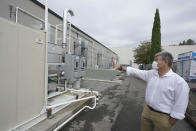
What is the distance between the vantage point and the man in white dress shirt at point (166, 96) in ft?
4.40

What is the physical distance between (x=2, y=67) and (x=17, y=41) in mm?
449

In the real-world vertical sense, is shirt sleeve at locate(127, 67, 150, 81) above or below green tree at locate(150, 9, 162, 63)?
below

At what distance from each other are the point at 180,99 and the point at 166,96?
0.15 m

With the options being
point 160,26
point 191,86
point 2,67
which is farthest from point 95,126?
point 160,26

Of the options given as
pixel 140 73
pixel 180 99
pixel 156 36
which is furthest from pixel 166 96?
pixel 156 36

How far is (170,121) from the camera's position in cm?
142

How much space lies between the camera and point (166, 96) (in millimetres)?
1436

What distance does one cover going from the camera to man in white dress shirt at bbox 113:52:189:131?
1340 mm

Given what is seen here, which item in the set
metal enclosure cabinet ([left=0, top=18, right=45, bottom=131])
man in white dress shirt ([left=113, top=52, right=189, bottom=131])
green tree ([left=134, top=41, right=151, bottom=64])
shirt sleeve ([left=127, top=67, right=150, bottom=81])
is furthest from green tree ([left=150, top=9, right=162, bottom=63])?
metal enclosure cabinet ([left=0, top=18, right=45, bottom=131])

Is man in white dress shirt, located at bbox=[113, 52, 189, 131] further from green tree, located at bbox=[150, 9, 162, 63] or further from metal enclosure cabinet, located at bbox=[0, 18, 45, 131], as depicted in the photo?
green tree, located at bbox=[150, 9, 162, 63]

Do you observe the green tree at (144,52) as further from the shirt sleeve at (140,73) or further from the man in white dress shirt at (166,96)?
the man in white dress shirt at (166,96)

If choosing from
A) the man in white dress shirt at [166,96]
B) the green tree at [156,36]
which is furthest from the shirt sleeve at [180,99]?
the green tree at [156,36]

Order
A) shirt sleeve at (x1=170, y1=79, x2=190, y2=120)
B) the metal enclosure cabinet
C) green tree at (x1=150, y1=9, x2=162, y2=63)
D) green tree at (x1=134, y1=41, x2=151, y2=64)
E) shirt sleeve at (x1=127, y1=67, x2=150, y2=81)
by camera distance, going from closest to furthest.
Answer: shirt sleeve at (x1=170, y1=79, x2=190, y2=120)
the metal enclosure cabinet
shirt sleeve at (x1=127, y1=67, x2=150, y2=81)
green tree at (x1=150, y1=9, x2=162, y2=63)
green tree at (x1=134, y1=41, x2=151, y2=64)

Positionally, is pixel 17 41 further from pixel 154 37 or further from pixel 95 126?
pixel 154 37
